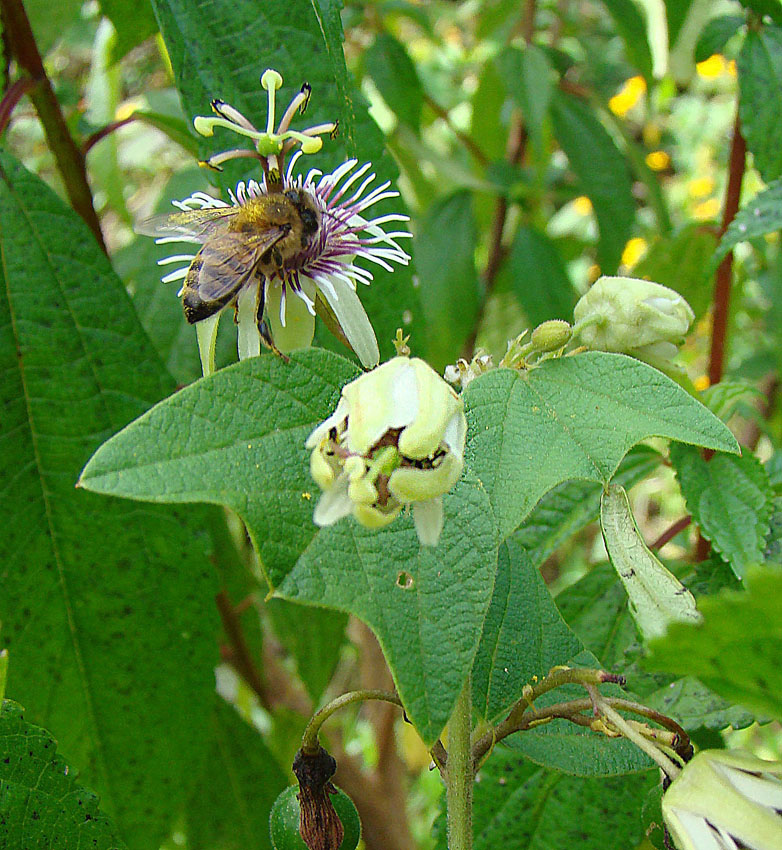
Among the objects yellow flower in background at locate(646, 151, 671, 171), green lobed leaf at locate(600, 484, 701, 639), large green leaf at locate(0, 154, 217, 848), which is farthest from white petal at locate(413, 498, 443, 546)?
yellow flower in background at locate(646, 151, 671, 171)

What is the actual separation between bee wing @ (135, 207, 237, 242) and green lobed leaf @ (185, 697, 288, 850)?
0.52m

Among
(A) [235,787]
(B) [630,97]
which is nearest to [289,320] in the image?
(A) [235,787]

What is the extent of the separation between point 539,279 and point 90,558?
2.32 feet

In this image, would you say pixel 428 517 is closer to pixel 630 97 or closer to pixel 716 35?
pixel 716 35

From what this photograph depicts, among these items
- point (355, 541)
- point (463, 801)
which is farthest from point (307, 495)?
point (463, 801)

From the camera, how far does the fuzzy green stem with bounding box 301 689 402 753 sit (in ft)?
1.42

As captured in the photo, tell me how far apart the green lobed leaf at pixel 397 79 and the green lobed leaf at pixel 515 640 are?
695mm

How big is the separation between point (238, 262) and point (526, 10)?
896 millimetres

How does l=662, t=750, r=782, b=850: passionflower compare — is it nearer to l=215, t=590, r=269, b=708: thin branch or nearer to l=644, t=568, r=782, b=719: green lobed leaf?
l=644, t=568, r=782, b=719: green lobed leaf

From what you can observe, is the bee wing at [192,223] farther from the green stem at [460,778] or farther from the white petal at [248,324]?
the green stem at [460,778]

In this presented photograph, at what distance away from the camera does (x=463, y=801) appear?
1.38ft

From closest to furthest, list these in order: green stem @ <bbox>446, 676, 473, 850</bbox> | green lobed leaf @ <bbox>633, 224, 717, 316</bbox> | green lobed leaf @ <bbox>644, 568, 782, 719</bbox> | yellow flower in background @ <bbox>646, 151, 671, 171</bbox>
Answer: green lobed leaf @ <bbox>644, 568, 782, 719</bbox>
green stem @ <bbox>446, 676, 473, 850</bbox>
green lobed leaf @ <bbox>633, 224, 717, 316</bbox>
yellow flower in background @ <bbox>646, 151, 671, 171</bbox>

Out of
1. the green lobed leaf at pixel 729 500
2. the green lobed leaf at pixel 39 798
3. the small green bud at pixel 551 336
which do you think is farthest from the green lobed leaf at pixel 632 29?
the green lobed leaf at pixel 39 798

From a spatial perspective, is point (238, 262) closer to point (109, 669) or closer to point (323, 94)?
point (323, 94)
